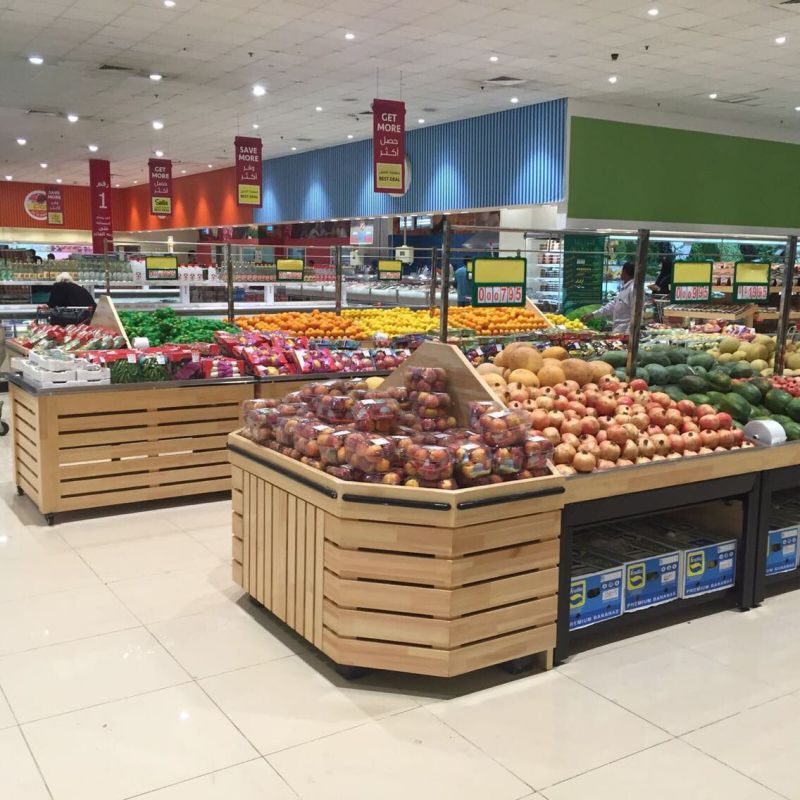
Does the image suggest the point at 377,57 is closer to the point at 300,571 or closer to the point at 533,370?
the point at 533,370

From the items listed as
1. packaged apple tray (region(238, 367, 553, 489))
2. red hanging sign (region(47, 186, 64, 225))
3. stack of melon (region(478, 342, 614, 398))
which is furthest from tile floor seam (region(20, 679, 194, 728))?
red hanging sign (region(47, 186, 64, 225))

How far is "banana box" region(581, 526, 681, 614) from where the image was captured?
387 cm

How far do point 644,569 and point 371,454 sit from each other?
58.7 inches

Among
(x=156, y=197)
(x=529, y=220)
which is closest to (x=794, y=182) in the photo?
(x=529, y=220)

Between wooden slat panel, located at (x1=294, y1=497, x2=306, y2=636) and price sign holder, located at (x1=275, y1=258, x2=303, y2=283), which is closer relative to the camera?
wooden slat panel, located at (x1=294, y1=497, x2=306, y2=636)

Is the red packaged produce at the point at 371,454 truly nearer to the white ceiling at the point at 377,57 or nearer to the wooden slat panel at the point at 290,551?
the wooden slat panel at the point at 290,551

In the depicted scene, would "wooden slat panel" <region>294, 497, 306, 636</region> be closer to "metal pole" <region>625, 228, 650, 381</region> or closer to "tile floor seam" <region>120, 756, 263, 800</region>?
"tile floor seam" <region>120, 756, 263, 800</region>

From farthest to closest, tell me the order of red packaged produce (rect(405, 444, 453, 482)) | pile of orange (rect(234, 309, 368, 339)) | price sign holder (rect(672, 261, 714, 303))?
pile of orange (rect(234, 309, 368, 339))
price sign holder (rect(672, 261, 714, 303))
red packaged produce (rect(405, 444, 453, 482))

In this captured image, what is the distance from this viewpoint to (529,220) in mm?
14195

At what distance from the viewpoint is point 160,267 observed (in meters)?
9.60

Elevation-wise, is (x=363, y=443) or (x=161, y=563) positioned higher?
(x=363, y=443)

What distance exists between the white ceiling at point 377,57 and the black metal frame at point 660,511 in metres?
5.70

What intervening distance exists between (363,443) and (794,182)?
47.6ft

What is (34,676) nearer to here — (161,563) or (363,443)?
(161,563)
